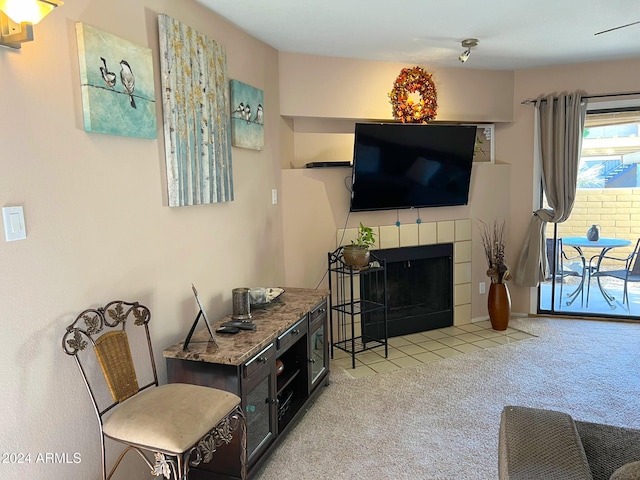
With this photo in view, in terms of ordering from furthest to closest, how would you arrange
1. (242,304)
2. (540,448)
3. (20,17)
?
(242,304) < (20,17) < (540,448)

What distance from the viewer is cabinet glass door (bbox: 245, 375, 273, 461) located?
2219 millimetres

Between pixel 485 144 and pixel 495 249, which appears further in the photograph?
pixel 485 144

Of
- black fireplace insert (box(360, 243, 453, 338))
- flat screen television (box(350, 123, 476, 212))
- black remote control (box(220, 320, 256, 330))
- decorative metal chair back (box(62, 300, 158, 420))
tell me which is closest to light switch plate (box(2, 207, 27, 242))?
decorative metal chair back (box(62, 300, 158, 420))

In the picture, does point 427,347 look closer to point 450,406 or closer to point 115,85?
point 450,406

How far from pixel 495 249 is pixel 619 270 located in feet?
4.42

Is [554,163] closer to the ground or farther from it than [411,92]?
closer to the ground

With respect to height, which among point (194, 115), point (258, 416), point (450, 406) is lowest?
point (450, 406)

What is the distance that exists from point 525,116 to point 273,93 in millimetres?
2679

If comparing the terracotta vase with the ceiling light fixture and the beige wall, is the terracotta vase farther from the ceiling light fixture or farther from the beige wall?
the beige wall

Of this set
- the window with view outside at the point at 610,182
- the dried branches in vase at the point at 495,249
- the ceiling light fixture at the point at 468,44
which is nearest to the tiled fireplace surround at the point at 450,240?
the dried branches in vase at the point at 495,249

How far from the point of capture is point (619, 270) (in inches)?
185

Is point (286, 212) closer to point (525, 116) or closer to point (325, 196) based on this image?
point (325, 196)

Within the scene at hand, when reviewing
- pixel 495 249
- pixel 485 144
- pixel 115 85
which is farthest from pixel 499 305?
pixel 115 85

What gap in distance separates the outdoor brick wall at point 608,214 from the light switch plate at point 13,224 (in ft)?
15.7
